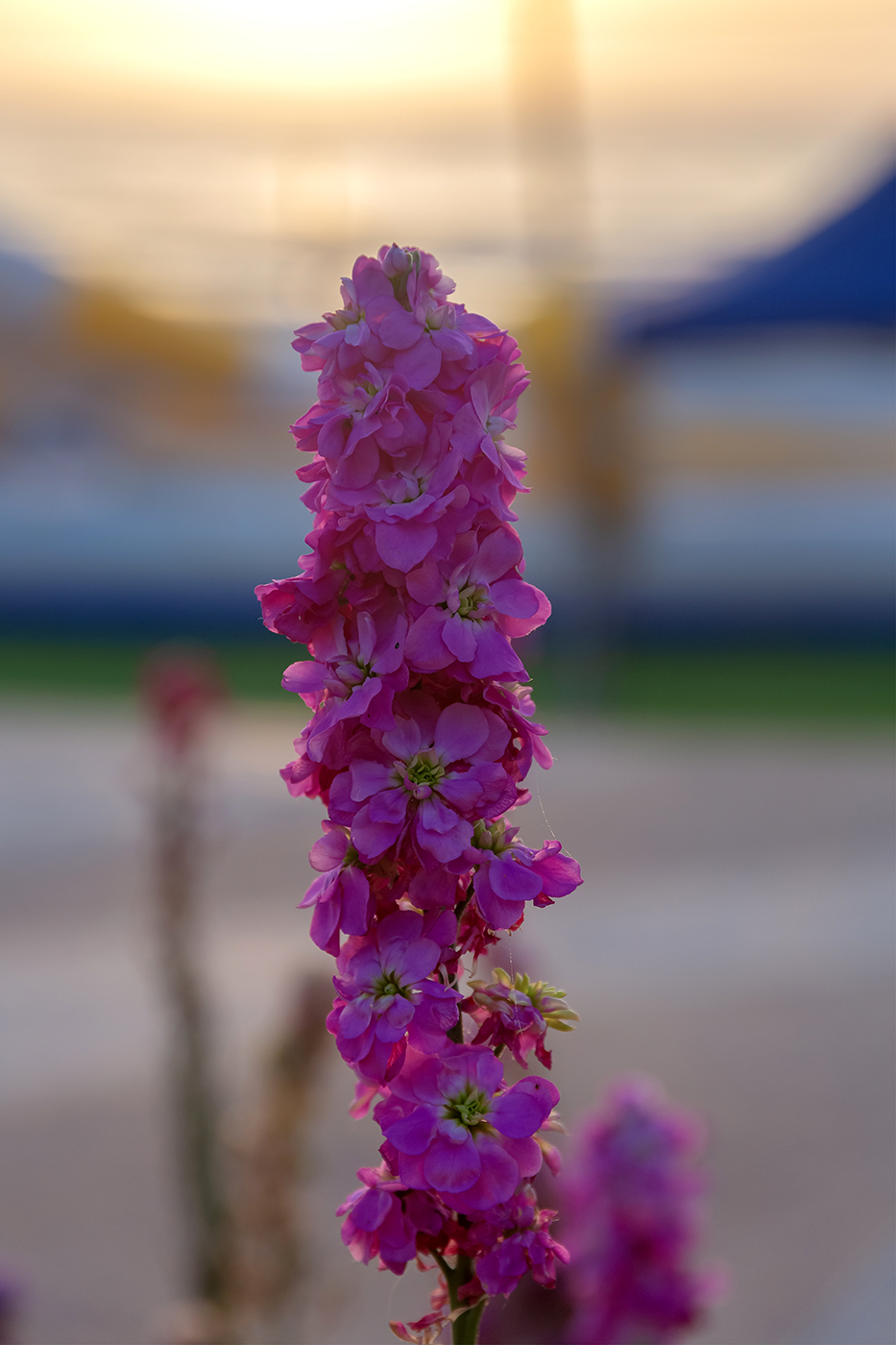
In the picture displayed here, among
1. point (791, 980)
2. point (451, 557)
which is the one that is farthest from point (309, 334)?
point (791, 980)

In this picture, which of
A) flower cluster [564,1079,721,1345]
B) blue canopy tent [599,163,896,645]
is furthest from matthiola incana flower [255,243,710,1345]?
blue canopy tent [599,163,896,645]

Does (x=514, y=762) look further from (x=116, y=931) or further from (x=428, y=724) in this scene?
(x=116, y=931)

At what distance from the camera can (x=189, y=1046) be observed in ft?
9.56

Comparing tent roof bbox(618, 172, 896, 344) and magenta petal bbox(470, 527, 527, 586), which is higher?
tent roof bbox(618, 172, 896, 344)

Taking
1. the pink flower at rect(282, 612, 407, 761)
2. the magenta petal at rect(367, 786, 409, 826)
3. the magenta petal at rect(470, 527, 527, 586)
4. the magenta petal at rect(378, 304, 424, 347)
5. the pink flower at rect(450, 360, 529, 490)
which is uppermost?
the magenta petal at rect(378, 304, 424, 347)

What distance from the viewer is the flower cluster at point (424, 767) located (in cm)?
84

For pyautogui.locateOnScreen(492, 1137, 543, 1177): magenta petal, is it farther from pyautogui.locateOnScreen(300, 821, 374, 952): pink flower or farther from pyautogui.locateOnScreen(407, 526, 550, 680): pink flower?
pyautogui.locateOnScreen(407, 526, 550, 680): pink flower

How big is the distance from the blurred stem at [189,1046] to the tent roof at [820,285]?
25.3 feet

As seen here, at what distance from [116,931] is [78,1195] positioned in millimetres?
2387

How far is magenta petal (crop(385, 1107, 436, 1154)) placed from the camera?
83cm

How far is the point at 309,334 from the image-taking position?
3.20ft

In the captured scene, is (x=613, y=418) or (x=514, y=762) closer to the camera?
(x=514, y=762)

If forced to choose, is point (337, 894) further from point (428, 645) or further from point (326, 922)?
→ point (428, 645)

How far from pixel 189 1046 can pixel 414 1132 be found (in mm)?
2196
